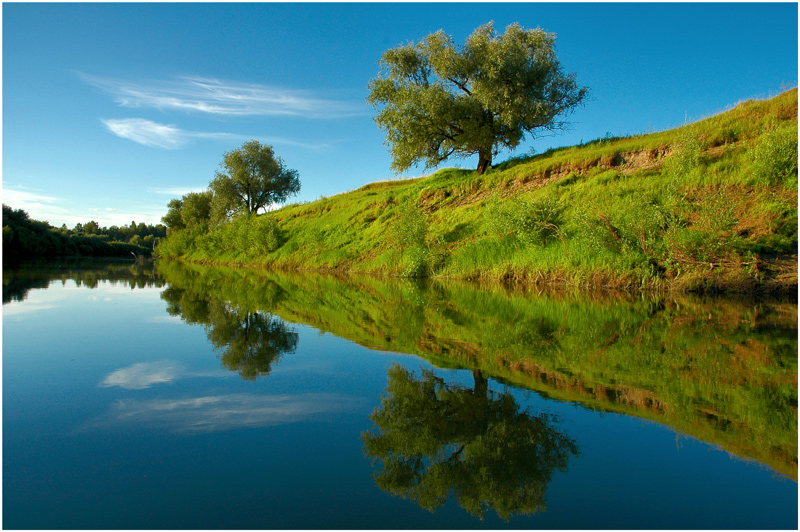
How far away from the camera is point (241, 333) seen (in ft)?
26.3

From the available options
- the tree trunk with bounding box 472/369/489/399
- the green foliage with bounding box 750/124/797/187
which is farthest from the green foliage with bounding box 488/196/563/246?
the tree trunk with bounding box 472/369/489/399

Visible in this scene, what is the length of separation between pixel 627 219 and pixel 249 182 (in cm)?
5282

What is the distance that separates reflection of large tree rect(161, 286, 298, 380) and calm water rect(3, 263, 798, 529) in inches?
2.8

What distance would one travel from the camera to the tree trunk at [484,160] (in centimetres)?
3462

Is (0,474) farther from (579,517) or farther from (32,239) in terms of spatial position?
(32,239)

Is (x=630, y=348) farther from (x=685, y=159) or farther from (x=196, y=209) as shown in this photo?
(x=196, y=209)

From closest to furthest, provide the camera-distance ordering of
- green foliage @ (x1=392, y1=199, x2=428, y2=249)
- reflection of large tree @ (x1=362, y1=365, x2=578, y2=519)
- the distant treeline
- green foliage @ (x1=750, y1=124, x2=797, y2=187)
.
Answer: reflection of large tree @ (x1=362, y1=365, x2=578, y2=519) → green foliage @ (x1=750, y1=124, x2=797, y2=187) → green foliage @ (x1=392, y1=199, x2=428, y2=249) → the distant treeline

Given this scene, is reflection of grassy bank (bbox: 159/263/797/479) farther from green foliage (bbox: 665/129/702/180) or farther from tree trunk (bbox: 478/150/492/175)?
tree trunk (bbox: 478/150/492/175)

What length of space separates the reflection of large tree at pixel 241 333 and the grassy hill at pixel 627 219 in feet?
42.1

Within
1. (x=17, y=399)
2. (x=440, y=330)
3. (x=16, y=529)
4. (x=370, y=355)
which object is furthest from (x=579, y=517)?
(x=440, y=330)

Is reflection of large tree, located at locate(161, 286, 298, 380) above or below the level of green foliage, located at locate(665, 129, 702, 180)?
below

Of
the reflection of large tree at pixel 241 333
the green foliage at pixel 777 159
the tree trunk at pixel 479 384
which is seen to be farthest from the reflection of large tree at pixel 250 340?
the green foliage at pixel 777 159

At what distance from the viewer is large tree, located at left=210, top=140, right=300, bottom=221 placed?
193 ft

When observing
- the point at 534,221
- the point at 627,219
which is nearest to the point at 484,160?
the point at 534,221
